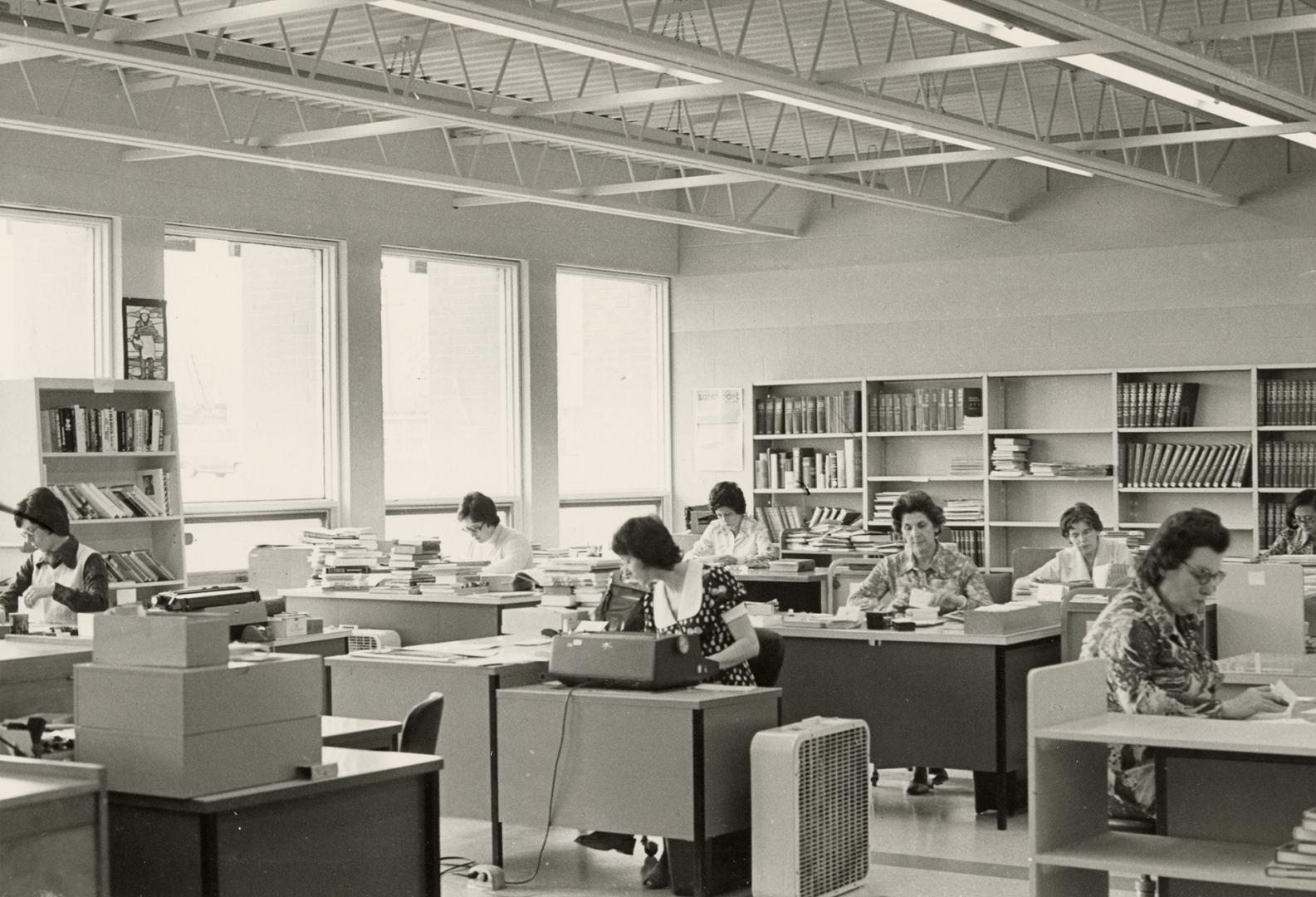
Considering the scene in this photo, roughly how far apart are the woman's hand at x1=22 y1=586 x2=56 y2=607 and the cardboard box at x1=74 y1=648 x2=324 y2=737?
355cm

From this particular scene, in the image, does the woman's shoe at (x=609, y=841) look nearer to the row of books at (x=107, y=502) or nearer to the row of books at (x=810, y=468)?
the row of books at (x=107, y=502)

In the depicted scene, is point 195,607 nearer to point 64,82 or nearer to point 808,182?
point 64,82

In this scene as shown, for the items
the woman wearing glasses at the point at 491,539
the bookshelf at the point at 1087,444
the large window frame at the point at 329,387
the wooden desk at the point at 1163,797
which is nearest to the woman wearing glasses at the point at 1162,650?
the wooden desk at the point at 1163,797

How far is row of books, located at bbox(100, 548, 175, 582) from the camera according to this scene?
30.9 ft

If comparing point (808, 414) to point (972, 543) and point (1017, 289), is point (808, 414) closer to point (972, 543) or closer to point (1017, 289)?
point (972, 543)

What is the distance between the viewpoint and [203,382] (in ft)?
35.5

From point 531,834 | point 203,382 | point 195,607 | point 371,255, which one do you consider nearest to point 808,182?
point 371,255

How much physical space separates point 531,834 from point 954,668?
6.04 ft

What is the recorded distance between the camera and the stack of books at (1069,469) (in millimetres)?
Result: 12086

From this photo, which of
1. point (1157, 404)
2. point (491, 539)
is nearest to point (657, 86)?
point (491, 539)

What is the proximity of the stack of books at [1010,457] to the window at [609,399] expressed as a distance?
2.91 metres

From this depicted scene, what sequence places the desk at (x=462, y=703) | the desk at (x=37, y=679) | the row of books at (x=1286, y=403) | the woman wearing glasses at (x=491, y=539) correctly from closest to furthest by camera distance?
1. the desk at (x=37, y=679)
2. the desk at (x=462, y=703)
3. the woman wearing glasses at (x=491, y=539)
4. the row of books at (x=1286, y=403)

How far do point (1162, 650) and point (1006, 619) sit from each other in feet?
7.78

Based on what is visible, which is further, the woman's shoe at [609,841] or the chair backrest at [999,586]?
the chair backrest at [999,586]
